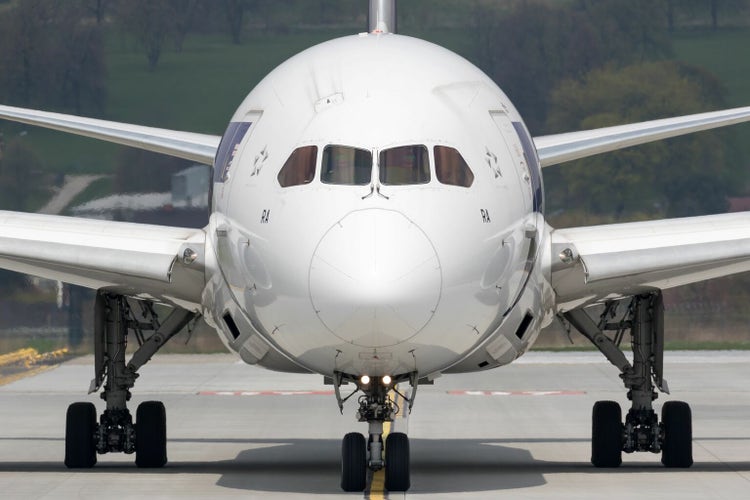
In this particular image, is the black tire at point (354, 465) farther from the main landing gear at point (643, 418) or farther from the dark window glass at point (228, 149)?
the main landing gear at point (643, 418)

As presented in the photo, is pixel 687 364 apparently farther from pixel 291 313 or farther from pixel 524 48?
pixel 291 313

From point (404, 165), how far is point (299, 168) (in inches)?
35.4

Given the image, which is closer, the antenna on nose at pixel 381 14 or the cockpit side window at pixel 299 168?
the cockpit side window at pixel 299 168

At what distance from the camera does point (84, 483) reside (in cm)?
1675

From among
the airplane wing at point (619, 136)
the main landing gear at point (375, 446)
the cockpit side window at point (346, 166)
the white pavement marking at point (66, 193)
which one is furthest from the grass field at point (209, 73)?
the cockpit side window at point (346, 166)

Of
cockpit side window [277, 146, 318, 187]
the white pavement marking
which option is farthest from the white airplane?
the white pavement marking

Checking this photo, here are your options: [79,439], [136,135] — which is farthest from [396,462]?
[136,135]

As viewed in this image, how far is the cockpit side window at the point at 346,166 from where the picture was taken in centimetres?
1429

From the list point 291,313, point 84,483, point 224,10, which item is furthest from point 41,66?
point 291,313

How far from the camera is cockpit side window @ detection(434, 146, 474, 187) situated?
14.6 metres

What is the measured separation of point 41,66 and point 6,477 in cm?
2472

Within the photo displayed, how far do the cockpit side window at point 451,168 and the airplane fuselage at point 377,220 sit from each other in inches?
0.5

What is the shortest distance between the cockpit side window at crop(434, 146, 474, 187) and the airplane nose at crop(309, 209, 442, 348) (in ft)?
2.98

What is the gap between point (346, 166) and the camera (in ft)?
47.3
